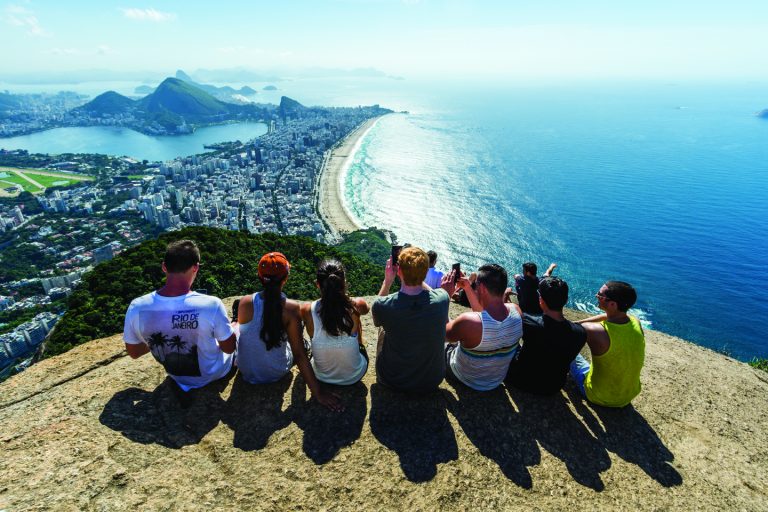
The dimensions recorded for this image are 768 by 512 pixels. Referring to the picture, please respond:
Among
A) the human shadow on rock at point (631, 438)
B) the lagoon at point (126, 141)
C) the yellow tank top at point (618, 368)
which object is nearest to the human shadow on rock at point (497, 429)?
the human shadow on rock at point (631, 438)

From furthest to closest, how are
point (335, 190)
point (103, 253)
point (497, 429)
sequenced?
point (335, 190) < point (103, 253) < point (497, 429)

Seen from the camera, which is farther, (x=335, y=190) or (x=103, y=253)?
(x=335, y=190)

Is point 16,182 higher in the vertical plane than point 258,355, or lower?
lower

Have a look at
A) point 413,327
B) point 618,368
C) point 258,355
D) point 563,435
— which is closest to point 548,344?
point 618,368

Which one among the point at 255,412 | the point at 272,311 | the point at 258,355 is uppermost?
the point at 272,311

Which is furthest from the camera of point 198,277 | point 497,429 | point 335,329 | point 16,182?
point 16,182

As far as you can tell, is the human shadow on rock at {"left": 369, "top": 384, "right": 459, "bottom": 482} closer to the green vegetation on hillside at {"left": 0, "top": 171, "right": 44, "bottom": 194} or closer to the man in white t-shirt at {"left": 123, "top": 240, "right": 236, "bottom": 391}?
the man in white t-shirt at {"left": 123, "top": 240, "right": 236, "bottom": 391}

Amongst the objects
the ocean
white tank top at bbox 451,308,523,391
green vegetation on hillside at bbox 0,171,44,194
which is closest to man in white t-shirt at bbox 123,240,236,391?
white tank top at bbox 451,308,523,391

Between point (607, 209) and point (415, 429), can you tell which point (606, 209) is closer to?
point (607, 209)
